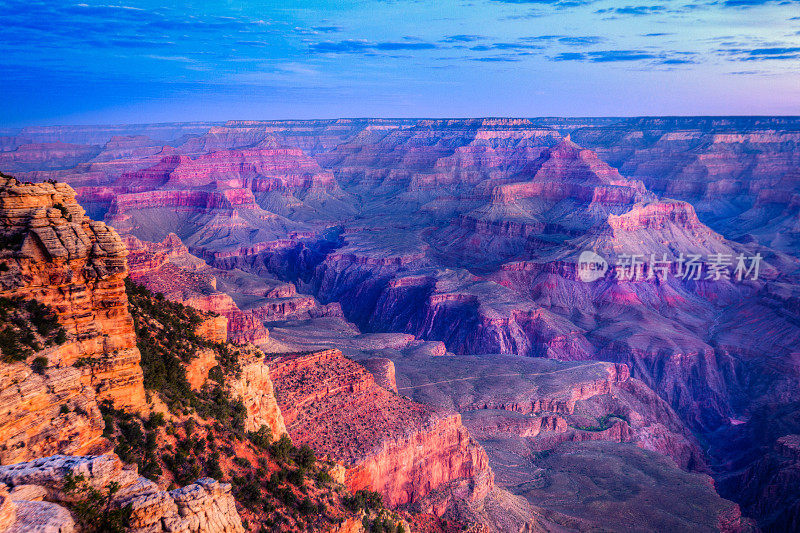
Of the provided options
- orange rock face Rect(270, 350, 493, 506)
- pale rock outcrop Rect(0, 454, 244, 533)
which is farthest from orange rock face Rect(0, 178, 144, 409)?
orange rock face Rect(270, 350, 493, 506)

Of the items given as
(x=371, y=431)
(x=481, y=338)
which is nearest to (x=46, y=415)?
(x=371, y=431)

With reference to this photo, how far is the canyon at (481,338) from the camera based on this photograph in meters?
18.0

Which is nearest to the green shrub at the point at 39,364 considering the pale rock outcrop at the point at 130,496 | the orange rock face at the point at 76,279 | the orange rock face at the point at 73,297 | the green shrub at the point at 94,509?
the orange rock face at the point at 73,297

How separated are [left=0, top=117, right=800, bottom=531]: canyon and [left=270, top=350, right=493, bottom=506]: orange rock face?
0.15m

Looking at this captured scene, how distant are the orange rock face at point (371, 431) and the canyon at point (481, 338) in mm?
154

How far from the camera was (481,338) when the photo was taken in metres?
100

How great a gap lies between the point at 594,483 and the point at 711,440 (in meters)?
41.2

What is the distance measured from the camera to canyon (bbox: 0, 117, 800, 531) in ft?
58.9

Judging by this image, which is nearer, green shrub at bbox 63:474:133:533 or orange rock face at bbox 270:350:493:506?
green shrub at bbox 63:474:133:533

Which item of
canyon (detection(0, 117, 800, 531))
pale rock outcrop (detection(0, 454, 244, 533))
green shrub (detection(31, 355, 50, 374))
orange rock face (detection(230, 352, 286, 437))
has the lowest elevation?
canyon (detection(0, 117, 800, 531))

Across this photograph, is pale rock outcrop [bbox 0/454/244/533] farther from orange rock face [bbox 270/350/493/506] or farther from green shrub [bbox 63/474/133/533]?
orange rock face [bbox 270/350/493/506]

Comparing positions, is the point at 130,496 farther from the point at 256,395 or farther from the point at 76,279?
the point at 256,395

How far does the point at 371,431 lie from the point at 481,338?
68.4m

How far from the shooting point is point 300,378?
36.2 m
